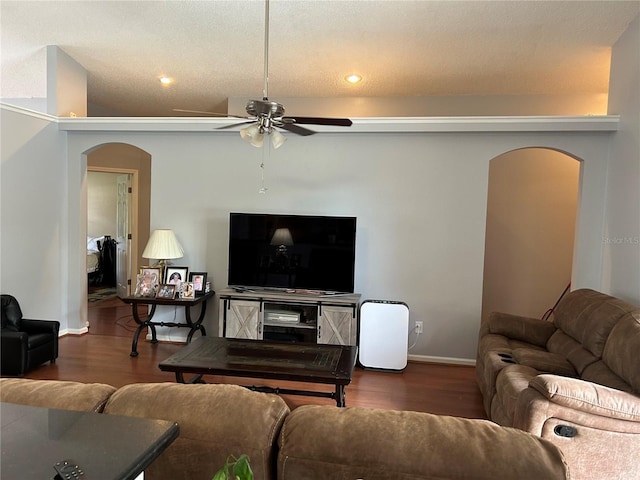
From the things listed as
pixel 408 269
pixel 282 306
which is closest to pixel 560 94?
pixel 408 269

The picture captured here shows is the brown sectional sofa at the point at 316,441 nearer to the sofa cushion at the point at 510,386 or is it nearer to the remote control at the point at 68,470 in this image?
the remote control at the point at 68,470

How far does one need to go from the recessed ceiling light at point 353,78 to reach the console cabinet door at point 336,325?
271 centimetres

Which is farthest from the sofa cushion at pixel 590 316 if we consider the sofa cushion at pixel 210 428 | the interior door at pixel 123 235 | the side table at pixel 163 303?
the interior door at pixel 123 235

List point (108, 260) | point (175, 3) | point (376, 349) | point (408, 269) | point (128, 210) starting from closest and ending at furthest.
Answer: point (175, 3)
point (376, 349)
point (408, 269)
point (128, 210)
point (108, 260)

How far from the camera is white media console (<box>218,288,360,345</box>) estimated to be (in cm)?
435

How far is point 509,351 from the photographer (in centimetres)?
338

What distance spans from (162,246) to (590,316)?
13.2 feet

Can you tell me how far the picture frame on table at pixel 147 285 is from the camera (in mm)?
4699

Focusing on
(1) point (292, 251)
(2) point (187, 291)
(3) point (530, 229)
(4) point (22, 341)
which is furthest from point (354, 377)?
(3) point (530, 229)

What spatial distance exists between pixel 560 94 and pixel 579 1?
1953 millimetres

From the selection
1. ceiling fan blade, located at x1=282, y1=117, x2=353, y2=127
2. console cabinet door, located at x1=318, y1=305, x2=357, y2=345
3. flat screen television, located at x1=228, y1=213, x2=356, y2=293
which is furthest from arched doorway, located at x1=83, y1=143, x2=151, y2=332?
ceiling fan blade, located at x1=282, y1=117, x2=353, y2=127

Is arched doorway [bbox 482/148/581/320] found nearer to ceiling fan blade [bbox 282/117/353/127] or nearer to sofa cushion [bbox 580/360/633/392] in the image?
sofa cushion [bbox 580/360/633/392]

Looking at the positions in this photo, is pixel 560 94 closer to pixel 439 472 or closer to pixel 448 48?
pixel 448 48

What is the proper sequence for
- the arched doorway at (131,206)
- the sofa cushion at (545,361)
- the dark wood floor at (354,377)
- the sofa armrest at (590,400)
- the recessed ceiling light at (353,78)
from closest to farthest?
1. the sofa armrest at (590,400)
2. the sofa cushion at (545,361)
3. the dark wood floor at (354,377)
4. the recessed ceiling light at (353,78)
5. the arched doorway at (131,206)
